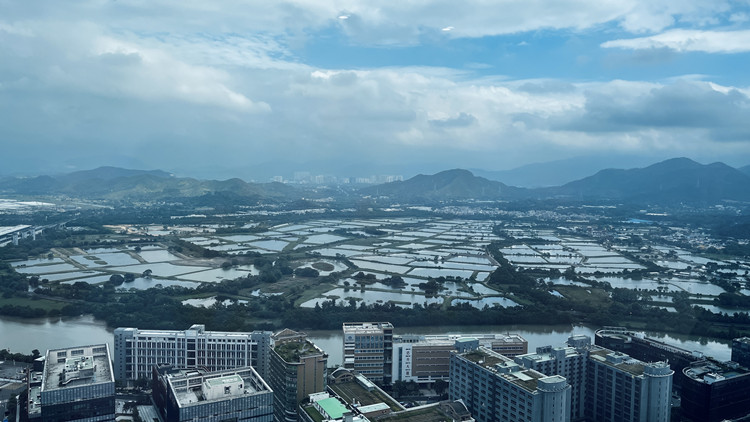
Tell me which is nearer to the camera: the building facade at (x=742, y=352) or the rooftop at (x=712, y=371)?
the rooftop at (x=712, y=371)

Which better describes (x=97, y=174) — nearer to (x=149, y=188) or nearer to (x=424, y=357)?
(x=149, y=188)

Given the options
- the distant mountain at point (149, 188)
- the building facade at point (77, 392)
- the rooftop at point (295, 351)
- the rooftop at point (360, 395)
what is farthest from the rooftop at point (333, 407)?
the distant mountain at point (149, 188)

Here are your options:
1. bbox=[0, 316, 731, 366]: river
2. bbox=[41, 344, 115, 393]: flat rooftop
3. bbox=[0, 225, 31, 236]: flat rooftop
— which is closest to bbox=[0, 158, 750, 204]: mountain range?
bbox=[0, 225, 31, 236]: flat rooftop

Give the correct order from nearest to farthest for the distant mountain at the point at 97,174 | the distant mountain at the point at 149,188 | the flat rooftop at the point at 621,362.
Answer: the flat rooftop at the point at 621,362
the distant mountain at the point at 149,188
the distant mountain at the point at 97,174

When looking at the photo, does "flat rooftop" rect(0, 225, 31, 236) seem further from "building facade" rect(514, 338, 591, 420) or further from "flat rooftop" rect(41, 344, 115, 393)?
"building facade" rect(514, 338, 591, 420)

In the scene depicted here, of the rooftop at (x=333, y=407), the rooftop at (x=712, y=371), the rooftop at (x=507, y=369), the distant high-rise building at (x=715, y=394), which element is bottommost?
the distant high-rise building at (x=715, y=394)

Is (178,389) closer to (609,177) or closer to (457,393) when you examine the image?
(457,393)

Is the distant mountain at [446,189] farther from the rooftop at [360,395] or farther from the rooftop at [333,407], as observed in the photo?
the rooftop at [333,407]
